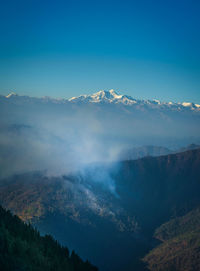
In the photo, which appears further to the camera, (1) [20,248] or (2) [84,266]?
(2) [84,266]

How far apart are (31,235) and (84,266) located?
28.2m

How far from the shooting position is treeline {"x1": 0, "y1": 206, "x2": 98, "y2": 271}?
67688 mm

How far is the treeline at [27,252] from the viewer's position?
222 feet

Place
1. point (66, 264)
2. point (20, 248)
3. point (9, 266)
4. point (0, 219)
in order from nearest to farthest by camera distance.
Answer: point (9, 266) < point (20, 248) < point (66, 264) < point (0, 219)

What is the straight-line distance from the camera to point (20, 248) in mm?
79500

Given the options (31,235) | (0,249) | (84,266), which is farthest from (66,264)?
(0,249)

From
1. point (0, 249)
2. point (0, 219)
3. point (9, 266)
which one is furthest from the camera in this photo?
point (0, 219)

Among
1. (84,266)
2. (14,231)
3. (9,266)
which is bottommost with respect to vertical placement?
(84,266)

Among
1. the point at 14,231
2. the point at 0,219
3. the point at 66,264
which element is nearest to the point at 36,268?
the point at 66,264

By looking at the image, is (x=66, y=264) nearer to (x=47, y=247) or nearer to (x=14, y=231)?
(x=47, y=247)

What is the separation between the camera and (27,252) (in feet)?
264

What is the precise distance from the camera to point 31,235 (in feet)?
333

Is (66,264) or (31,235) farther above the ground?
(31,235)

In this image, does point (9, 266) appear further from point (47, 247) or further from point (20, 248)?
point (47, 247)
